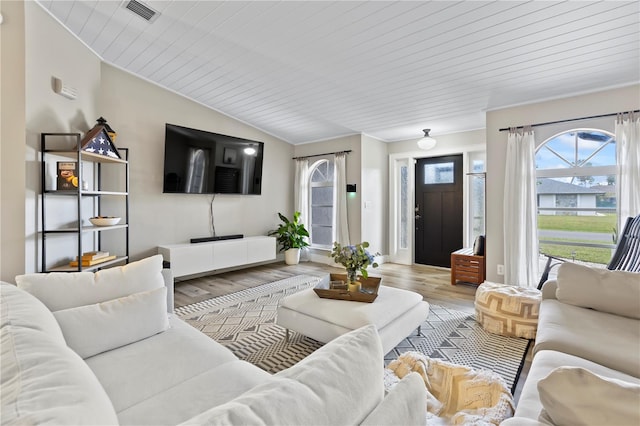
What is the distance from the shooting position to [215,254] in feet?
14.8

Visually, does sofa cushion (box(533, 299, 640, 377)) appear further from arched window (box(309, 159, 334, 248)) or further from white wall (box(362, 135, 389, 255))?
arched window (box(309, 159, 334, 248))

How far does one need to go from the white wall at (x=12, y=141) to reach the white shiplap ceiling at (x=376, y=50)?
1.43ft

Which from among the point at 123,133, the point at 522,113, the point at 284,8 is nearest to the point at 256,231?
the point at 123,133

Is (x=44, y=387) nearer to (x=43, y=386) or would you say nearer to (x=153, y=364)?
(x=43, y=386)

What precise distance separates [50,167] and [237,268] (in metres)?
3.11

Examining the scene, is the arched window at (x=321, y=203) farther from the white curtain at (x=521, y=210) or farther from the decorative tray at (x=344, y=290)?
the decorative tray at (x=344, y=290)

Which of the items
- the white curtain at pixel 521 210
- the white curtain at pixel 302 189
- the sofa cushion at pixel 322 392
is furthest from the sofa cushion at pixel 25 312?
the white curtain at pixel 302 189

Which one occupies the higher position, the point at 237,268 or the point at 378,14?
the point at 378,14

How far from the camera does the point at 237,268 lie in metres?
5.35

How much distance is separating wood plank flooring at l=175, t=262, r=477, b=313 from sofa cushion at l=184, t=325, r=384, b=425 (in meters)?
2.96

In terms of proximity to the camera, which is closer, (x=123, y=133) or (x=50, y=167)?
(x=50, y=167)

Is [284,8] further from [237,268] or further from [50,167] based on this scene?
[237,268]

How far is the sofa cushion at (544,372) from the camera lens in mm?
1069

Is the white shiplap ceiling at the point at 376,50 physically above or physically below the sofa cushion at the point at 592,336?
above
